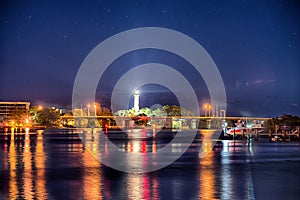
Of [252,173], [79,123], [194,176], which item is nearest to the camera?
[194,176]

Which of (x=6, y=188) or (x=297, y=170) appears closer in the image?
(x=6, y=188)

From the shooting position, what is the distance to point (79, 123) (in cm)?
17950

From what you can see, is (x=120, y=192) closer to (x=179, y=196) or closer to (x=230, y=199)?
(x=179, y=196)

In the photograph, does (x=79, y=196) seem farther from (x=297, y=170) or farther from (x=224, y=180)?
(x=297, y=170)

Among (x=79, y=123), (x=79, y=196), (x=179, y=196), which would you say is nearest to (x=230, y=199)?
(x=179, y=196)

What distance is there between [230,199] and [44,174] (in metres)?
7.23

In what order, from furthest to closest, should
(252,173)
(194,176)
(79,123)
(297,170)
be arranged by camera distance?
(79,123)
(297,170)
(252,173)
(194,176)

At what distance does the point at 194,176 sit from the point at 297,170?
4.68 metres

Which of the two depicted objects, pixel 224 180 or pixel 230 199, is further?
pixel 224 180

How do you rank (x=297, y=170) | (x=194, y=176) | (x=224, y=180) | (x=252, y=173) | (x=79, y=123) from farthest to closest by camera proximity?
(x=79, y=123) → (x=297, y=170) → (x=252, y=173) → (x=194, y=176) → (x=224, y=180)

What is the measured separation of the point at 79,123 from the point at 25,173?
165 metres


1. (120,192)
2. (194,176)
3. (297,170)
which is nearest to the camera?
(120,192)

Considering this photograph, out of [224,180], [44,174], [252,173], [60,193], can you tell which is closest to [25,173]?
[44,174]

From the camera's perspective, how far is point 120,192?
488 inches
